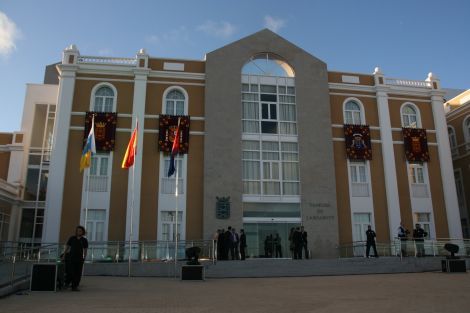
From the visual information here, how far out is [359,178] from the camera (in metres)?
27.7

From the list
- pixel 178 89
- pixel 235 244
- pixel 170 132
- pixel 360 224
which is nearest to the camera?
pixel 235 244

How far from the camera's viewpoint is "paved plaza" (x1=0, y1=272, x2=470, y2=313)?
8.45 m

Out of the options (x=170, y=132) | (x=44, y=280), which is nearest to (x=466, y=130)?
(x=170, y=132)

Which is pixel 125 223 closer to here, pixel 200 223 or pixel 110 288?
pixel 200 223

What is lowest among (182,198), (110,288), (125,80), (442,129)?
(110,288)

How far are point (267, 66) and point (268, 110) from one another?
9.99ft

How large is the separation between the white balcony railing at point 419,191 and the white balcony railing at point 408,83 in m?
6.83

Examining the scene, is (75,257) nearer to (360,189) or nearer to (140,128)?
(140,128)

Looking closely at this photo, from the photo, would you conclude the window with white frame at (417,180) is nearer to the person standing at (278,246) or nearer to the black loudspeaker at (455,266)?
the person standing at (278,246)

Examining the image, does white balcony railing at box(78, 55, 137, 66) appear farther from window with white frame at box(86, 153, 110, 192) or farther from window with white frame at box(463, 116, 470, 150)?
window with white frame at box(463, 116, 470, 150)

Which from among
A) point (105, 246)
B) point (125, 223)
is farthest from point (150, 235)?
point (105, 246)

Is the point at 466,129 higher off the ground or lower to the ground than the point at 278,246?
higher

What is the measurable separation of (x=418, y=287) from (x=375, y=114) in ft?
61.3

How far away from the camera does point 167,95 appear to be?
27.1 meters
